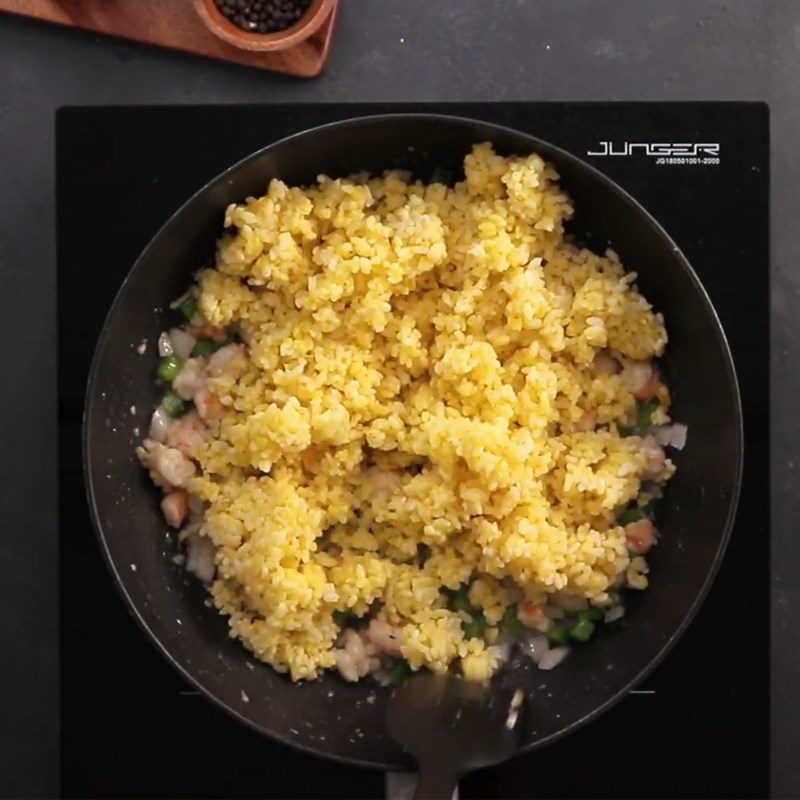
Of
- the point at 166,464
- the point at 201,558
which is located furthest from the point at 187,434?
the point at 201,558

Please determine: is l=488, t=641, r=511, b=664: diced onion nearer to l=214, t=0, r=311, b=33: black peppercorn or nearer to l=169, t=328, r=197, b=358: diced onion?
l=169, t=328, r=197, b=358: diced onion

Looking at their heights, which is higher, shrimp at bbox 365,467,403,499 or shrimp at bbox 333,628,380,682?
shrimp at bbox 365,467,403,499

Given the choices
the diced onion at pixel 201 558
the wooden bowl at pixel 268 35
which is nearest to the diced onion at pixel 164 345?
the diced onion at pixel 201 558

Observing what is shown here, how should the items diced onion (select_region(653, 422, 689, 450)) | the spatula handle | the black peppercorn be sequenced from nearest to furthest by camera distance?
the spatula handle → diced onion (select_region(653, 422, 689, 450)) → the black peppercorn

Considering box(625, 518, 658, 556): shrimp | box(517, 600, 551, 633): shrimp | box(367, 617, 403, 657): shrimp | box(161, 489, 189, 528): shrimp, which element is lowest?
box(367, 617, 403, 657): shrimp

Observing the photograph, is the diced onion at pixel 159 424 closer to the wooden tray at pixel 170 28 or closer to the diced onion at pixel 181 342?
the diced onion at pixel 181 342

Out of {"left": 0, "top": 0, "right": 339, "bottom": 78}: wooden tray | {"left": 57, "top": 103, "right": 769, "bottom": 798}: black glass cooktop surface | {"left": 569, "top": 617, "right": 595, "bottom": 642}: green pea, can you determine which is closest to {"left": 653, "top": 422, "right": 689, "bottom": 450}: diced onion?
{"left": 57, "top": 103, "right": 769, "bottom": 798}: black glass cooktop surface

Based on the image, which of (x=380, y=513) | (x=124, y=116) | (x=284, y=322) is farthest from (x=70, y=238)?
(x=380, y=513)

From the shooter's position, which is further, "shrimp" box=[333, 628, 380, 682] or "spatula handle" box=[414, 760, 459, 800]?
"shrimp" box=[333, 628, 380, 682]
